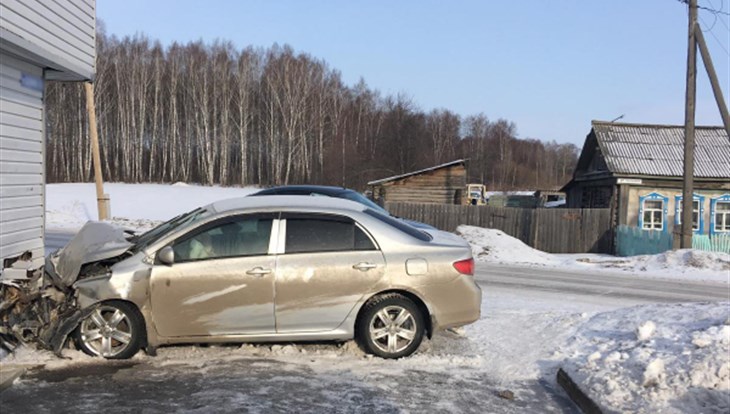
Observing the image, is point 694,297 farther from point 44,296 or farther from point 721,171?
point 721,171

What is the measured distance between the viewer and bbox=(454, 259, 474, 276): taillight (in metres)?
5.81

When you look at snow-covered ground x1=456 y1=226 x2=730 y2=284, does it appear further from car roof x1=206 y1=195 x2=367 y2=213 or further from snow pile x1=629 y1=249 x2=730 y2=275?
car roof x1=206 y1=195 x2=367 y2=213

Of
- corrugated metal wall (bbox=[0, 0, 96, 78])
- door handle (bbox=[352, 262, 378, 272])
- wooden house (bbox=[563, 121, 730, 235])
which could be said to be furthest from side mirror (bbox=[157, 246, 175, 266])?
wooden house (bbox=[563, 121, 730, 235])

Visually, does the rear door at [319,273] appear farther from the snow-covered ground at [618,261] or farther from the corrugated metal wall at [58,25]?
the snow-covered ground at [618,261]

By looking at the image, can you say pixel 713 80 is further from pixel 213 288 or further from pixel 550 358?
pixel 213 288

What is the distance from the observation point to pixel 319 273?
552 centimetres

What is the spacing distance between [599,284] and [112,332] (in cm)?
1148

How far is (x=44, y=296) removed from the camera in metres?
5.40

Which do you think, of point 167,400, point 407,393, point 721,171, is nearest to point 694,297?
point 407,393

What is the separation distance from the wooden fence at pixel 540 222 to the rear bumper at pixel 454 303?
18.1 m

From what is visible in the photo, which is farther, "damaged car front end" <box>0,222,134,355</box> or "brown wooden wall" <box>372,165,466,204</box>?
"brown wooden wall" <box>372,165,466,204</box>

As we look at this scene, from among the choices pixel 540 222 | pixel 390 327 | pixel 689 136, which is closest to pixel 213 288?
pixel 390 327

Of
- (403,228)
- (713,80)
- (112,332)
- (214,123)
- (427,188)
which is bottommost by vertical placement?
(112,332)

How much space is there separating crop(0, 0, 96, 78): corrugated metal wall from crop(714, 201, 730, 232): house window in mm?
27504
